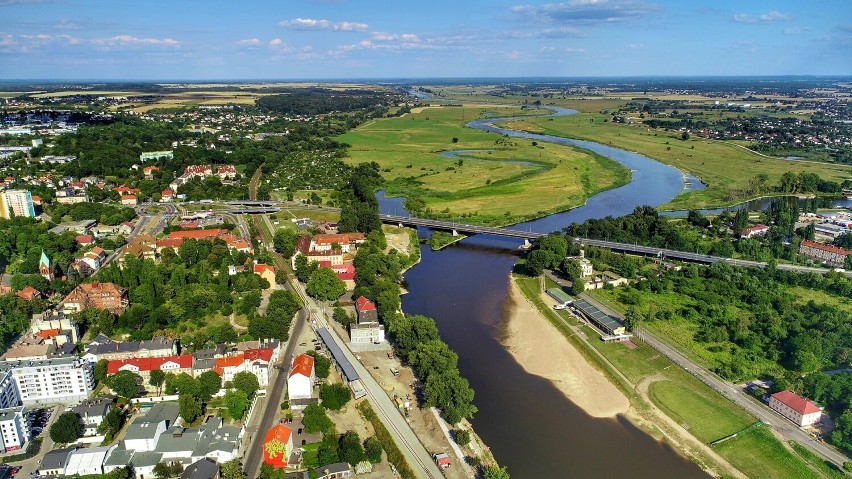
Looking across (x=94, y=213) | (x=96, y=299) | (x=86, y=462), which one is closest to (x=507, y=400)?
(x=86, y=462)

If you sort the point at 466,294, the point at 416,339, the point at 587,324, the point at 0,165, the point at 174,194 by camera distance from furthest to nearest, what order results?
1. the point at 0,165
2. the point at 174,194
3. the point at 466,294
4. the point at 587,324
5. the point at 416,339

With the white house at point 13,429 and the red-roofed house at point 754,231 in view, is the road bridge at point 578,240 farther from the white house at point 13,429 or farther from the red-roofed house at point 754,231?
the white house at point 13,429

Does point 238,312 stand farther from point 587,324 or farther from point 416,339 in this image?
point 587,324

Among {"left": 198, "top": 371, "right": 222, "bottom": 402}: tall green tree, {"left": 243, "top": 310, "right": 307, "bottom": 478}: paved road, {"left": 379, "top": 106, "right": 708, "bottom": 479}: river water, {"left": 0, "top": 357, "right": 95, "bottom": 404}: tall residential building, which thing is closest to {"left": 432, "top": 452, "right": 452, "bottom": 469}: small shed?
{"left": 379, "top": 106, "right": 708, "bottom": 479}: river water

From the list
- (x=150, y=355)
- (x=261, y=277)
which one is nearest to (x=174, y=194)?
(x=261, y=277)

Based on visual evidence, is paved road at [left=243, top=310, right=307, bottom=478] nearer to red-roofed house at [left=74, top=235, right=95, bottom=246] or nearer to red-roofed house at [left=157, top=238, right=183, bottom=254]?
red-roofed house at [left=157, top=238, right=183, bottom=254]

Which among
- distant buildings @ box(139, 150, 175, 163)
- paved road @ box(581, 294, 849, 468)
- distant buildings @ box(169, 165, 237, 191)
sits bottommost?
paved road @ box(581, 294, 849, 468)

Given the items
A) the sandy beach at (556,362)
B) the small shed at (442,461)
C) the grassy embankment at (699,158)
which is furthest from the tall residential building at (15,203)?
the grassy embankment at (699,158)

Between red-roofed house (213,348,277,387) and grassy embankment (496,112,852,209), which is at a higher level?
grassy embankment (496,112,852,209)
